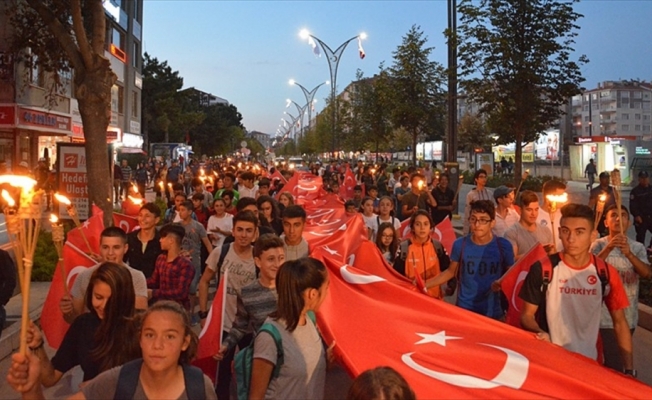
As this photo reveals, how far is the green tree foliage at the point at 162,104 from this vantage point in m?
70.1

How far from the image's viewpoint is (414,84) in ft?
110

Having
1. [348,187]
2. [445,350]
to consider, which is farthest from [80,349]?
[348,187]

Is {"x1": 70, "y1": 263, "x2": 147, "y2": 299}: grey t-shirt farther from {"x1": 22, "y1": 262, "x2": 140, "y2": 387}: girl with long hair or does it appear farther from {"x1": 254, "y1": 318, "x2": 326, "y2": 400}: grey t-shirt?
{"x1": 254, "y1": 318, "x2": 326, "y2": 400}: grey t-shirt

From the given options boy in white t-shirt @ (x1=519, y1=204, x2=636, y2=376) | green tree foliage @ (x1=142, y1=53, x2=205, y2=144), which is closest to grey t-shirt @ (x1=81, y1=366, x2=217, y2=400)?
boy in white t-shirt @ (x1=519, y1=204, x2=636, y2=376)

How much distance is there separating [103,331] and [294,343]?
100 cm

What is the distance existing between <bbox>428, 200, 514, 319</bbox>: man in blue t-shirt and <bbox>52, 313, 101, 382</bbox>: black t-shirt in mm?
3097

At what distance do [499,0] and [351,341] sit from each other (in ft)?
50.9

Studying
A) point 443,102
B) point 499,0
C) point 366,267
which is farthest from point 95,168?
point 443,102

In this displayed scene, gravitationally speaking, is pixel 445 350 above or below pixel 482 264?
below

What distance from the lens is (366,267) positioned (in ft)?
24.5

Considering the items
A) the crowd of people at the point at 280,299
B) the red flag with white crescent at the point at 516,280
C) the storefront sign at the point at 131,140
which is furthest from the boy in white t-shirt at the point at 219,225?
the storefront sign at the point at 131,140

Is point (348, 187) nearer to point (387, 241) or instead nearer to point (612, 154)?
point (387, 241)

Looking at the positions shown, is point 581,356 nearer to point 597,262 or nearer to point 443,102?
point 597,262

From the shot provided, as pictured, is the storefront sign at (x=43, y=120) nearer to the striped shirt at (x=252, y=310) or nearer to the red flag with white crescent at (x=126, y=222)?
the red flag with white crescent at (x=126, y=222)
